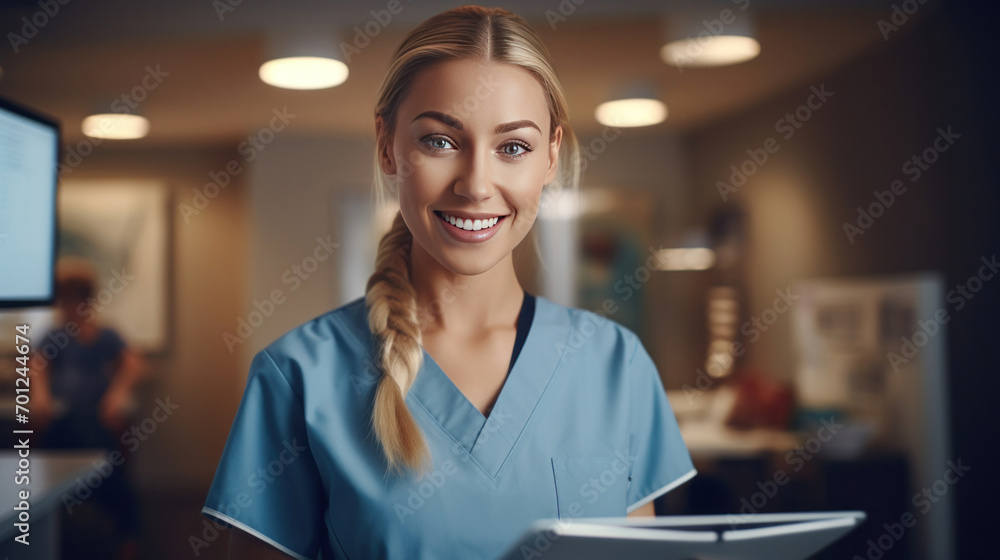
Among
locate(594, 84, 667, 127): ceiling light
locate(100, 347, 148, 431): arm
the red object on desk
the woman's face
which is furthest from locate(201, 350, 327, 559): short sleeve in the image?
locate(100, 347, 148, 431): arm

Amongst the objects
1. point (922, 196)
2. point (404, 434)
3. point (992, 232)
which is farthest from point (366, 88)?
point (404, 434)

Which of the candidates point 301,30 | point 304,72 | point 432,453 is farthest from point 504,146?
point 301,30

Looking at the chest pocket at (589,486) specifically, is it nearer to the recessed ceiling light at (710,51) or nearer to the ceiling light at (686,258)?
the recessed ceiling light at (710,51)

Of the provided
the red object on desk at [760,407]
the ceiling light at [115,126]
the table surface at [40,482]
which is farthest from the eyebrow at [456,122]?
the ceiling light at [115,126]

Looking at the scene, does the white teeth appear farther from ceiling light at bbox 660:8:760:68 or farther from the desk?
ceiling light at bbox 660:8:760:68

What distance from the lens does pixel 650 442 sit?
→ 3.39 ft

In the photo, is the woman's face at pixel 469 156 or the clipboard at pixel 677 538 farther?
the woman's face at pixel 469 156

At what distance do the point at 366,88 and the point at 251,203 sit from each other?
121cm

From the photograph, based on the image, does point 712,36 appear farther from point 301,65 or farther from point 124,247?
point 124,247

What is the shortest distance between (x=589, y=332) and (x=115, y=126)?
3860 mm

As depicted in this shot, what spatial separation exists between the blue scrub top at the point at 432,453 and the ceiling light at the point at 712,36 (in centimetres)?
221

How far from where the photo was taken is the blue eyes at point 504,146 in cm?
88

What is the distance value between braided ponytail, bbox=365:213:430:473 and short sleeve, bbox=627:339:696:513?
311 mm

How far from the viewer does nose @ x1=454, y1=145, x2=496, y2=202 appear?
0.86 m
